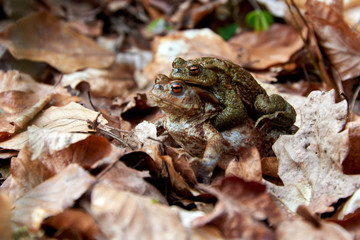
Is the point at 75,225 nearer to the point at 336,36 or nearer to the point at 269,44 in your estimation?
the point at 336,36

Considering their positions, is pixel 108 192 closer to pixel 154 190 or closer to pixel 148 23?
pixel 154 190

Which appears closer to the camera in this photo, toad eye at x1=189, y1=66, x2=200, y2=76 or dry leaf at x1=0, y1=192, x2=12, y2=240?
dry leaf at x1=0, y1=192, x2=12, y2=240

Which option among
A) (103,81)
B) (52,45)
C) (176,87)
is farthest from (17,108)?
(52,45)

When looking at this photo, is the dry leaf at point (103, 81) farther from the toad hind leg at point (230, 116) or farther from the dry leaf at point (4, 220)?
the dry leaf at point (4, 220)

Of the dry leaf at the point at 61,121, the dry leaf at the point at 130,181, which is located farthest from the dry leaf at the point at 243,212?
the dry leaf at the point at 61,121

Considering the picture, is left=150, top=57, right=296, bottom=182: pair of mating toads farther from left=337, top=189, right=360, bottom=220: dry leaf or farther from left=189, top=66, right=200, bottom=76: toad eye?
left=337, top=189, right=360, bottom=220: dry leaf

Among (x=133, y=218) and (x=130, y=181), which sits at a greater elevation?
(x=133, y=218)

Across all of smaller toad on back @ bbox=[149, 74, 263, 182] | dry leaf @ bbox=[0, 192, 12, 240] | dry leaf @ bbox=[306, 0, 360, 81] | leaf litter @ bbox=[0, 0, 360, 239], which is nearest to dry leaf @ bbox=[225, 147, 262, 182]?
leaf litter @ bbox=[0, 0, 360, 239]
